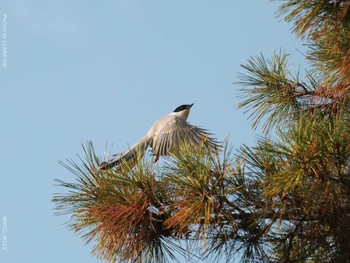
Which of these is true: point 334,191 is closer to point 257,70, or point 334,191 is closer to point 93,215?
point 93,215

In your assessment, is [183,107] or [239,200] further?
[183,107]

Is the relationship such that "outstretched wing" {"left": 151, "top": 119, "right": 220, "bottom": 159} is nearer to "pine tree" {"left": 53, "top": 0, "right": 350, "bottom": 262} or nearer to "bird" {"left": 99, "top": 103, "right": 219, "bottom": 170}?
"bird" {"left": 99, "top": 103, "right": 219, "bottom": 170}

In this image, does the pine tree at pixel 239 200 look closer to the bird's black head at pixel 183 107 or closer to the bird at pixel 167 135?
the bird at pixel 167 135

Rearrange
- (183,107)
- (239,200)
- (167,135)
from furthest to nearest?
1. (183,107)
2. (167,135)
3. (239,200)

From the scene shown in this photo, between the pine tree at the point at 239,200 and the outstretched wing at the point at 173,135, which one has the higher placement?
the outstretched wing at the point at 173,135

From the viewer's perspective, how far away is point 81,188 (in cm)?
257

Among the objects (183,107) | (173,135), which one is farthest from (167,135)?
(183,107)

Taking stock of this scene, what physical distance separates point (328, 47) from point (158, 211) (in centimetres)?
101

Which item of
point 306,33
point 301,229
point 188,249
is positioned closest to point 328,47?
point 306,33

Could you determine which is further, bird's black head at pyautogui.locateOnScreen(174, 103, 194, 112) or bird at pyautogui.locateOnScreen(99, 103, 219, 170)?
bird's black head at pyautogui.locateOnScreen(174, 103, 194, 112)

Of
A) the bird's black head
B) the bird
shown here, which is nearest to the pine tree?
the bird

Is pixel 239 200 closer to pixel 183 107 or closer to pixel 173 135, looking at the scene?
pixel 173 135

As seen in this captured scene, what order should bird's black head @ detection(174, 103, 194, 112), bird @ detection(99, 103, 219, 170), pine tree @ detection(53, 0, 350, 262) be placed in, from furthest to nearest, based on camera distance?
bird's black head @ detection(174, 103, 194, 112)
bird @ detection(99, 103, 219, 170)
pine tree @ detection(53, 0, 350, 262)

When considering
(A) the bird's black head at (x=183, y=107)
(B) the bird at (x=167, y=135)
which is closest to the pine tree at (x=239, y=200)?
(B) the bird at (x=167, y=135)
